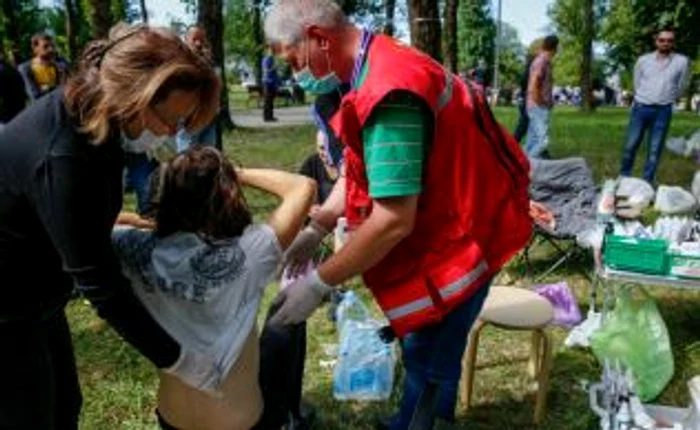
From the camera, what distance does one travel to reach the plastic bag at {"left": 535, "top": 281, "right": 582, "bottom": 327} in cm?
462

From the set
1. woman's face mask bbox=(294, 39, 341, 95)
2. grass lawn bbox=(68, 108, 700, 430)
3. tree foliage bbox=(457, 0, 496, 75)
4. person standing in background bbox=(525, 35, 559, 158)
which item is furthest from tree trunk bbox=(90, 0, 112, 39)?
tree foliage bbox=(457, 0, 496, 75)

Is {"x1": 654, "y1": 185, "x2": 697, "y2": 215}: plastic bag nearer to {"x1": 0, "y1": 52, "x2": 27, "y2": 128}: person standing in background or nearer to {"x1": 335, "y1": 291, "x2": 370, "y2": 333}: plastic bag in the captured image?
Result: {"x1": 335, "y1": 291, "x2": 370, "y2": 333}: plastic bag

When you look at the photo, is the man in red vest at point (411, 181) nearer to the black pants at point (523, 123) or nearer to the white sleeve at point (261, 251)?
the white sleeve at point (261, 251)

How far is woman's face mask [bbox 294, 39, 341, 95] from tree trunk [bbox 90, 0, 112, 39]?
6491mm

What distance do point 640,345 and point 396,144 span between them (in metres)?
2.50

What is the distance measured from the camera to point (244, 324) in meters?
2.04

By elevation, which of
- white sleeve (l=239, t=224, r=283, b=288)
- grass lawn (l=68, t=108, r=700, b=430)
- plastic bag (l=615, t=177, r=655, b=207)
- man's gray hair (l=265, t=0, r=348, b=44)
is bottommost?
grass lawn (l=68, t=108, r=700, b=430)

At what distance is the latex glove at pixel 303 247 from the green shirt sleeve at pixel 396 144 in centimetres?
67

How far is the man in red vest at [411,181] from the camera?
6.12 feet

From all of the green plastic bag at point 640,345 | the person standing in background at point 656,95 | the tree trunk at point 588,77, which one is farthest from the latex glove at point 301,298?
the tree trunk at point 588,77

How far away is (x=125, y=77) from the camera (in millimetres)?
1512

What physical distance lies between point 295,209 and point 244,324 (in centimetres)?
35

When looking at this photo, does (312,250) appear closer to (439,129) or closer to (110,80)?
(439,129)

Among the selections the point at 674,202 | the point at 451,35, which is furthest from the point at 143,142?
the point at 451,35
